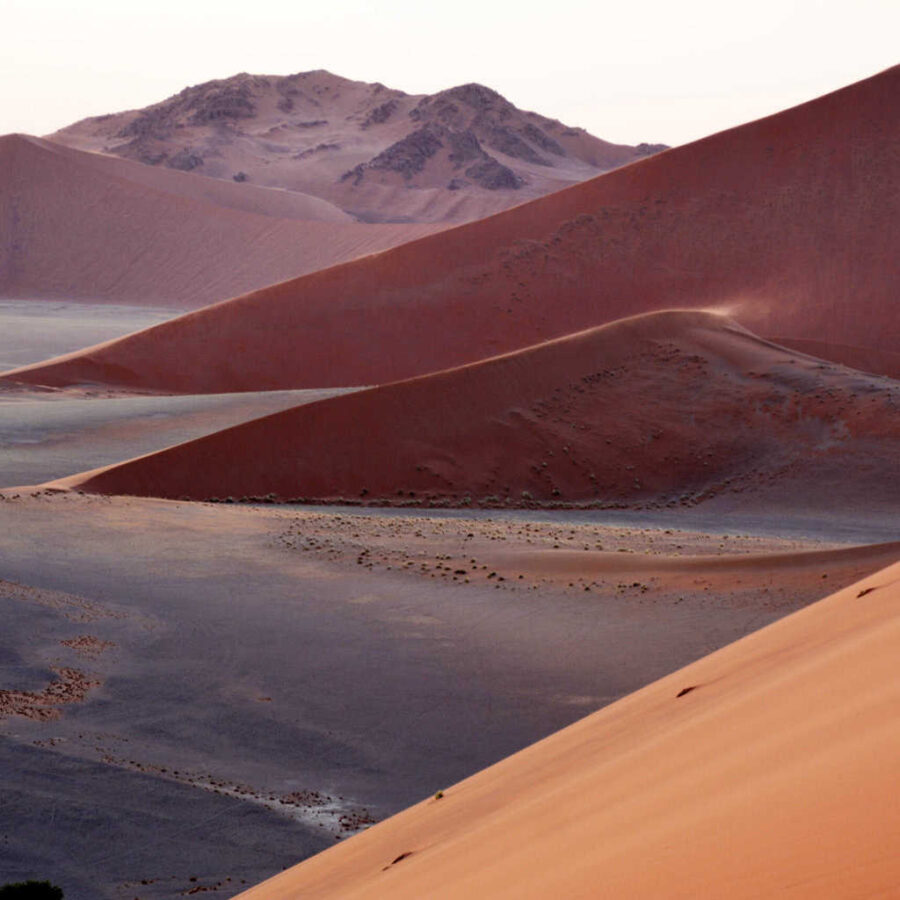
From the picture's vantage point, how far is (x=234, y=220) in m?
88.1

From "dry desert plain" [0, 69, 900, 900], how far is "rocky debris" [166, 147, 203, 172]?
217ft

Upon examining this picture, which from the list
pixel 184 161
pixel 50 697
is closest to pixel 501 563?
pixel 50 697

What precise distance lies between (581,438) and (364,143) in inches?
4123

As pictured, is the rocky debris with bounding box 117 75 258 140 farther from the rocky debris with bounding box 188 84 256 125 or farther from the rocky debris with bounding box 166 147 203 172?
the rocky debris with bounding box 166 147 203 172

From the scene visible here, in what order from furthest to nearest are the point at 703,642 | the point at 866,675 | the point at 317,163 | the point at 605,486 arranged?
the point at 317,163 → the point at 605,486 → the point at 703,642 → the point at 866,675

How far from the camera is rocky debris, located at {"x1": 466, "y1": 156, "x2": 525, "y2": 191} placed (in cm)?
10797

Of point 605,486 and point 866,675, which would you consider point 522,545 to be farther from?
point 866,675

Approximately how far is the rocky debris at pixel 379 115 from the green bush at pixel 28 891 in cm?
12717

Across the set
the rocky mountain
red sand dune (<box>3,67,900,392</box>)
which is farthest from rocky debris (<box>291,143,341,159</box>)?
red sand dune (<box>3,67,900,392</box>)

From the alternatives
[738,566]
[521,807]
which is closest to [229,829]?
[521,807]

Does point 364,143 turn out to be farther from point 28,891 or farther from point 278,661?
point 28,891

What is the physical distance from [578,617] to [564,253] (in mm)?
31179

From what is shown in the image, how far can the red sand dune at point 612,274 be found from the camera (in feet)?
131

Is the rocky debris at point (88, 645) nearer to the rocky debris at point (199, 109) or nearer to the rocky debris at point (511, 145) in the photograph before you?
the rocky debris at point (199, 109)
